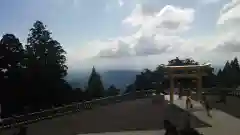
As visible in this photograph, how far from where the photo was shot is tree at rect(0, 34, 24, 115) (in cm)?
2848

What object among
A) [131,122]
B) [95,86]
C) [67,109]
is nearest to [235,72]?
[95,86]

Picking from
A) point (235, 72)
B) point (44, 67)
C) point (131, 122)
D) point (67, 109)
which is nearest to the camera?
point (131, 122)

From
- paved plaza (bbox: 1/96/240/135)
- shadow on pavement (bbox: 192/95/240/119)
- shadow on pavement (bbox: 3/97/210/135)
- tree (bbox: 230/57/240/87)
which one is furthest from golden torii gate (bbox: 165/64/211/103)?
tree (bbox: 230/57/240/87)

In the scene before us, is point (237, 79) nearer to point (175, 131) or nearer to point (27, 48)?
point (27, 48)

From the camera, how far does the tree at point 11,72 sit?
28.5m

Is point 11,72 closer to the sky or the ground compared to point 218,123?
closer to the sky

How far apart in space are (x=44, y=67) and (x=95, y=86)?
40.4 feet

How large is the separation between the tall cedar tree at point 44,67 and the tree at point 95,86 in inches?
253

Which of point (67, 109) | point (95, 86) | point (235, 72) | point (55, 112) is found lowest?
point (55, 112)

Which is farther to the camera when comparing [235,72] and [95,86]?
[235,72]

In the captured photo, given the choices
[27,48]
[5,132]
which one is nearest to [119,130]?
[5,132]

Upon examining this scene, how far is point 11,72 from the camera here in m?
30.3

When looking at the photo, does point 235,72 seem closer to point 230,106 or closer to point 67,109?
point 230,106

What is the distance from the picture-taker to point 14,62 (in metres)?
31.4
